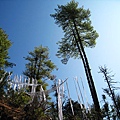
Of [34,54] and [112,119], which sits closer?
[112,119]

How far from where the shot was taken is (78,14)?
12.4 m

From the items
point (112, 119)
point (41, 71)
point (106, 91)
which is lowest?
point (112, 119)

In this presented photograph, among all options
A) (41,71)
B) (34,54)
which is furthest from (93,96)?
(34,54)

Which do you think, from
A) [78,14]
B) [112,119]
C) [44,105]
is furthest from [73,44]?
[44,105]

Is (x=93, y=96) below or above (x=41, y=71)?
below

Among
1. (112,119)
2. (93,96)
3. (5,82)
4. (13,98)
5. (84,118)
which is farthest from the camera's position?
(93,96)

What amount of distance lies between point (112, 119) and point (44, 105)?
7.52ft

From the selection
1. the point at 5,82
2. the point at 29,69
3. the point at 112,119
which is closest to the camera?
the point at 5,82

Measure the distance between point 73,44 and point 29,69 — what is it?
5375mm

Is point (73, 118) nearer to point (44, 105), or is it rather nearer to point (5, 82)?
point (44, 105)

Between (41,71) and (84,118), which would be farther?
(41,71)

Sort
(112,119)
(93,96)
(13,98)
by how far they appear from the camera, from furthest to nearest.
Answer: (93,96) < (112,119) < (13,98)

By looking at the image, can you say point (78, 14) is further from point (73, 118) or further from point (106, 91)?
point (73, 118)

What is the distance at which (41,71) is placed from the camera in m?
15.5
